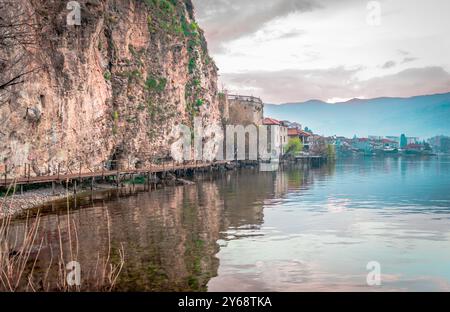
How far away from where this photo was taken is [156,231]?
24.9 metres

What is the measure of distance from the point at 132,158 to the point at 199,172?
2196 cm

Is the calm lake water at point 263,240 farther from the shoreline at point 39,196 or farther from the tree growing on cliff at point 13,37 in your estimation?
the tree growing on cliff at point 13,37

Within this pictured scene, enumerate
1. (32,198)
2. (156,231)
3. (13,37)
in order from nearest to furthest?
(13,37), (156,231), (32,198)

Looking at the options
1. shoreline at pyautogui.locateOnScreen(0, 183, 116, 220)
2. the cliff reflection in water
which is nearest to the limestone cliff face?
shoreline at pyautogui.locateOnScreen(0, 183, 116, 220)

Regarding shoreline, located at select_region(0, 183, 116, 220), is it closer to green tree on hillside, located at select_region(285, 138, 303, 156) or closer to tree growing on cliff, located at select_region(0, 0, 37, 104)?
tree growing on cliff, located at select_region(0, 0, 37, 104)

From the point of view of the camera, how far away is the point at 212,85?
9331cm

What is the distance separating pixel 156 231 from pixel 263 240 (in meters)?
6.17

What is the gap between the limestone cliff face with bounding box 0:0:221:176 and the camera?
1553 inches

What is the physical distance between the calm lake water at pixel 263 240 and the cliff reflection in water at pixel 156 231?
60 mm

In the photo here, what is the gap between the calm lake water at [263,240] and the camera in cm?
1611

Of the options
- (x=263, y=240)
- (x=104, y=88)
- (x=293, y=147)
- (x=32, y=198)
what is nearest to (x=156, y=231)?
(x=263, y=240)

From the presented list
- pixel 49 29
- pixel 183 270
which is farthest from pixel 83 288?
pixel 49 29

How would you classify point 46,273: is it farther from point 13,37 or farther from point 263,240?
point 263,240
